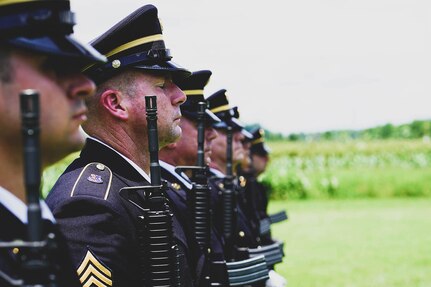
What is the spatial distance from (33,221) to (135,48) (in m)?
1.54

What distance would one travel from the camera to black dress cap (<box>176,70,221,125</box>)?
4699mm

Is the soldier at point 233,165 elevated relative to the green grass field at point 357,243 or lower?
elevated

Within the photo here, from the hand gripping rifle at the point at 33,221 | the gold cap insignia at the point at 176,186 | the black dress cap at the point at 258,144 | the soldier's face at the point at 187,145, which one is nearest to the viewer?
the hand gripping rifle at the point at 33,221

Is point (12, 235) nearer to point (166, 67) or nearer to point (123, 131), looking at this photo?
point (123, 131)

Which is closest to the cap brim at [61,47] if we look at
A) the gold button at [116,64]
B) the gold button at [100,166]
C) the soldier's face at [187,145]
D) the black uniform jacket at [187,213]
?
the gold button at [100,166]

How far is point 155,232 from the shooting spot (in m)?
2.62

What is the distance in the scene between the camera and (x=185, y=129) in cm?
469

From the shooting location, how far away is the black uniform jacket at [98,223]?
8.11 ft

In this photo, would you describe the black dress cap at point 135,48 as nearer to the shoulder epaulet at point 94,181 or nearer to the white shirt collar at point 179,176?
the shoulder epaulet at point 94,181

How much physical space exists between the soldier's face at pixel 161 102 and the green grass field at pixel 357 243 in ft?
28.8

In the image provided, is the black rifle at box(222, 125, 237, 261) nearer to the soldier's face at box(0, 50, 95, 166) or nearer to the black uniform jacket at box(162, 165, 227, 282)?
the black uniform jacket at box(162, 165, 227, 282)

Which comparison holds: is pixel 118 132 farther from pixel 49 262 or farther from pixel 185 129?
pixel 185 129

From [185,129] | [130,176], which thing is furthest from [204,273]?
[185,129]

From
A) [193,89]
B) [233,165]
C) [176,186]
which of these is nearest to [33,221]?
[176,186]
